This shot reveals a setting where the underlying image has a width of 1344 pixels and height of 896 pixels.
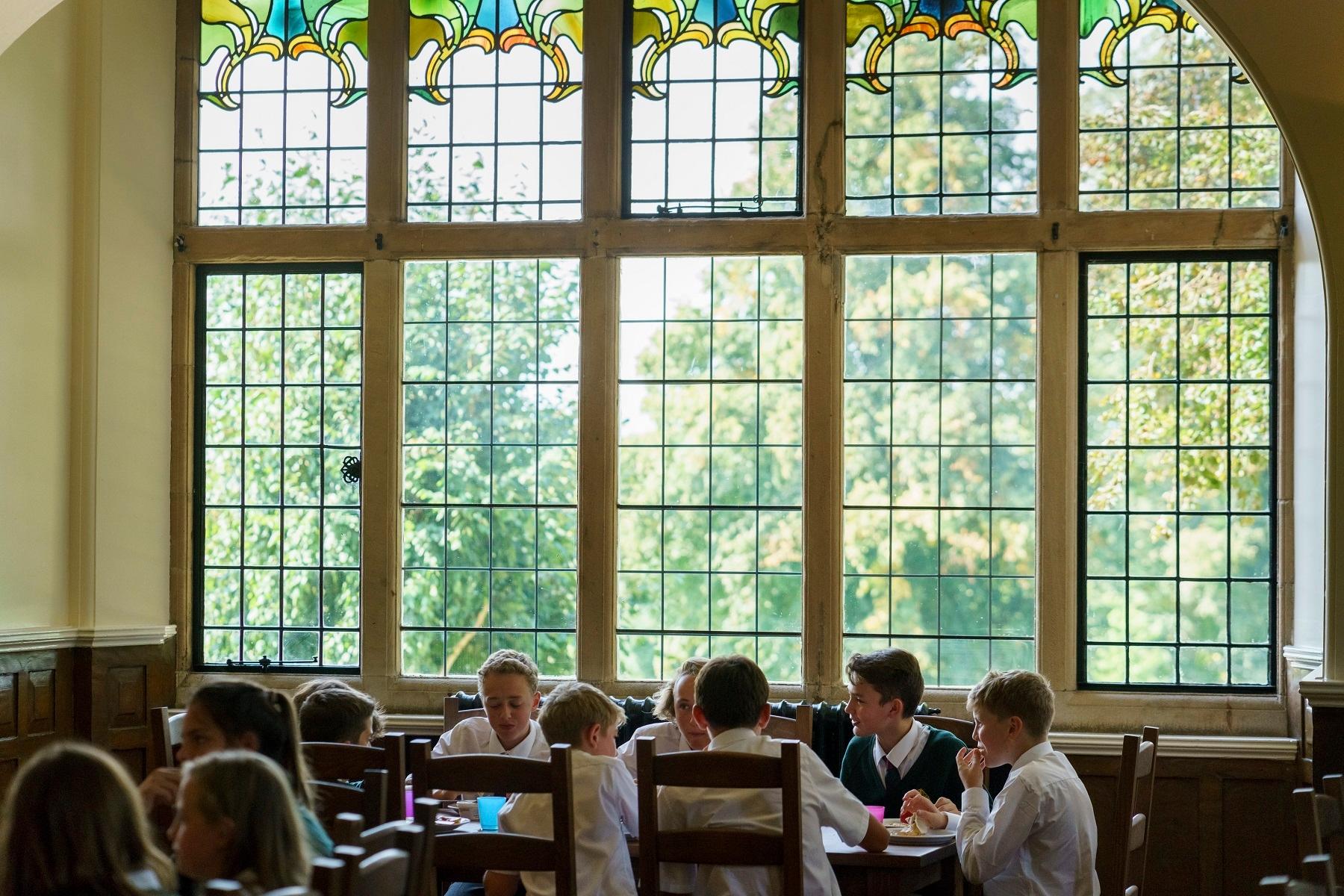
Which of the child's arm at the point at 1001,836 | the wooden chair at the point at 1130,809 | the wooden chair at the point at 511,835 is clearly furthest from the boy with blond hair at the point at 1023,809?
the wooden chair at the point at 511,835

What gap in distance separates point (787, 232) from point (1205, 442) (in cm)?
192

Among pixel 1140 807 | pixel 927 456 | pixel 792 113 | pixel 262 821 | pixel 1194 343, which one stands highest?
pixel 792 113

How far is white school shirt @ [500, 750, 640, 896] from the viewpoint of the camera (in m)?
3.36

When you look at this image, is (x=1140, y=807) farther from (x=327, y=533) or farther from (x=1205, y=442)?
(x=327, y=533)

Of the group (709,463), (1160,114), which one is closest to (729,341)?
(709,463)

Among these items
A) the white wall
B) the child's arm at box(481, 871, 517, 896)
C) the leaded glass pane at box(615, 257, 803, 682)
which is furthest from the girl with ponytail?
the white wall

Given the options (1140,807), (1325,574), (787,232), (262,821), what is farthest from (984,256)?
(262,821)

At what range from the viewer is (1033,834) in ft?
11.2

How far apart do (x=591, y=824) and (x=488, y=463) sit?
9.66 feet

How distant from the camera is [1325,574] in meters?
4.83

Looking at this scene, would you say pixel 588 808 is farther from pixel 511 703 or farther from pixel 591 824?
pixel 511 703

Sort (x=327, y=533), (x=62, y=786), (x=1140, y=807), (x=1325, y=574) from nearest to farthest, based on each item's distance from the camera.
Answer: (x=62, y=786) < (x=1140, y=807) < (x=1325, y=574) < (x=327, y=533)

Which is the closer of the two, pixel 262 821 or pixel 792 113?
pixel 262 821

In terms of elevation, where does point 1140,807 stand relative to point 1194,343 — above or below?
below
